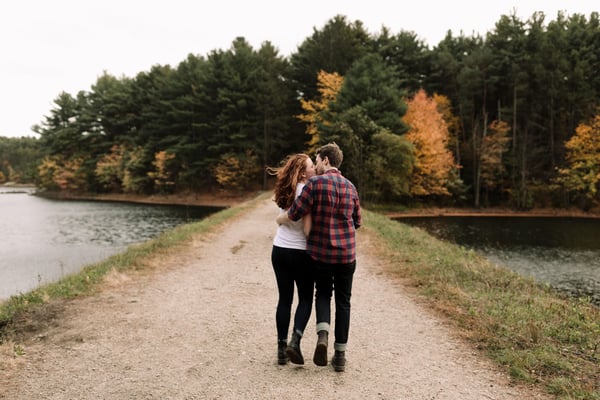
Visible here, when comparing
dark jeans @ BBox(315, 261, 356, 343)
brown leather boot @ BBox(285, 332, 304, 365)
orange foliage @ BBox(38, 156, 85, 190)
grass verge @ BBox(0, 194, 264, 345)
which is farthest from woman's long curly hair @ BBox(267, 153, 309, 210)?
orange foliage @ BBox(38, 156, 85, 190)

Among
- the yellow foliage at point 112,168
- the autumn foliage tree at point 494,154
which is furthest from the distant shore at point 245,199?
the autumn foliage tree at point 494,154

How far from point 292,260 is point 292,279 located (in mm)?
204

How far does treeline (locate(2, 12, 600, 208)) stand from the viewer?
33.8 m

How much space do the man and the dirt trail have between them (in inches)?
17.4

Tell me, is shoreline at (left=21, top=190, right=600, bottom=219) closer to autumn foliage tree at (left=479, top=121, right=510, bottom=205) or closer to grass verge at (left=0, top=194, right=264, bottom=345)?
autumn foliage tree at (left=479, top=121, right=510, bottom=205)

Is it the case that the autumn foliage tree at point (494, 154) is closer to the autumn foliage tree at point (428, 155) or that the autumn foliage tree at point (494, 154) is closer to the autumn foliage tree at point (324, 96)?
the autumn foliage tree at point (428, 155)

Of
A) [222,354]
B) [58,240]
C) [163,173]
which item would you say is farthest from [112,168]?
[222,354]

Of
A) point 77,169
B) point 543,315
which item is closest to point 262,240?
point 543,315

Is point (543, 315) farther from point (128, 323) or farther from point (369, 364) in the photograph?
point (128, 323)

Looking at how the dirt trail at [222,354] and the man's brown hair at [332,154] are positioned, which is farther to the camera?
the man's brown hair at [332,154]

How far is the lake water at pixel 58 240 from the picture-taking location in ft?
40.7

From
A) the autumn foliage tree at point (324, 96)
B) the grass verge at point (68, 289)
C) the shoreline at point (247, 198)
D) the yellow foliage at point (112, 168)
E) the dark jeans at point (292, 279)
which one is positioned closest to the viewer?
the dark jeans at point (292, 279)

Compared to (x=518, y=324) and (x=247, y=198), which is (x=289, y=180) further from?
(x=247, y=198)

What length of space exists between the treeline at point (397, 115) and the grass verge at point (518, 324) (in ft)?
71.5
